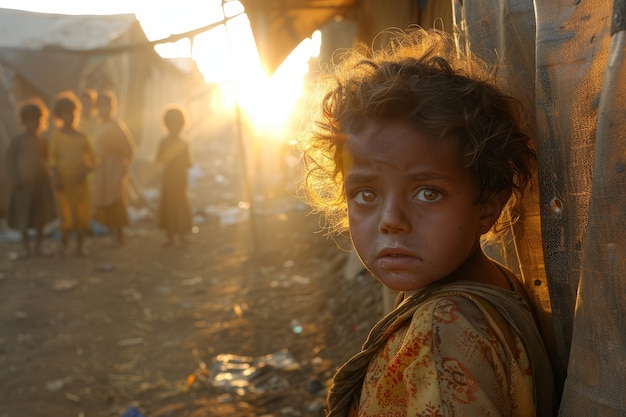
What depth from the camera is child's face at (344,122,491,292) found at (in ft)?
3.81

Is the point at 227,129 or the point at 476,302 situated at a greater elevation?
the point at 476,302

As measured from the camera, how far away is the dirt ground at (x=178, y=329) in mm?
4309

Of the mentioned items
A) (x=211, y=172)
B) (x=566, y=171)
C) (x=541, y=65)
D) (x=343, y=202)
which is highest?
(x=541, y=65)

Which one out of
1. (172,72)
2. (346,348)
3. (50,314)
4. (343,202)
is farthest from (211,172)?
(343,202)

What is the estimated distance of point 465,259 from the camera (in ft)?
4.01

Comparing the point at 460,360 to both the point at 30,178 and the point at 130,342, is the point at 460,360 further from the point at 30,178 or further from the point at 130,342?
the point at 30,178

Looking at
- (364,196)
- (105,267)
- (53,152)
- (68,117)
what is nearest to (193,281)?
(105,267)

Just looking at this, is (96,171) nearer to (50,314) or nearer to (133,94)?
(50,314)

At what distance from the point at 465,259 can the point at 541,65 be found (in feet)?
1.26

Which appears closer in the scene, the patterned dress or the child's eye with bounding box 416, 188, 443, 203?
the patterned dress

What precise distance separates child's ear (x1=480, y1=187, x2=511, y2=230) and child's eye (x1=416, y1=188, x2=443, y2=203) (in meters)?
0.12

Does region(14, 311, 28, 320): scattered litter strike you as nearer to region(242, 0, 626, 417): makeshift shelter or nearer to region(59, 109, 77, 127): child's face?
region(59, 109, 77, 127): child's face

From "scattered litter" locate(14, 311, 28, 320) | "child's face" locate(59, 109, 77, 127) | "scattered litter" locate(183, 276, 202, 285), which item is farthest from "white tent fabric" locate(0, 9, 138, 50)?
"scattered litter" locate(14, 311, 28, 320)

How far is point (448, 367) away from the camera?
3.20 ft
